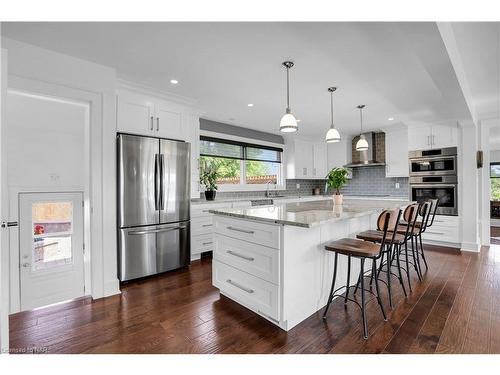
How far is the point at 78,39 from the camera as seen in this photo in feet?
7.22

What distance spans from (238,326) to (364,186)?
5.42 m

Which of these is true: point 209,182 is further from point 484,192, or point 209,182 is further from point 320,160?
point 484,192

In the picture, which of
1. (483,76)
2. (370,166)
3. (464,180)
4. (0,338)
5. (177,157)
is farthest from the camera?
(370,166)

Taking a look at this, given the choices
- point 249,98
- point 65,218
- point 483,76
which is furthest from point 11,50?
point 483,76

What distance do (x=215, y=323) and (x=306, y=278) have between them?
0.83m

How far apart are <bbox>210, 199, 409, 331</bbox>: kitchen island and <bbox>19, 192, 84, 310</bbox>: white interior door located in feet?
5.32

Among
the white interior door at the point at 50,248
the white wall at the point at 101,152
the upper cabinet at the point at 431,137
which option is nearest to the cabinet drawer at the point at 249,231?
the white wall at the point at 101,152

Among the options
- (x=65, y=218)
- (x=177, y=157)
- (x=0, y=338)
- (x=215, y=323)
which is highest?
(x=177, y=157)

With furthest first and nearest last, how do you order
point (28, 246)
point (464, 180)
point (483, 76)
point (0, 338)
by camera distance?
point (464, 180)
point (483, 76)
point (28, 246)
point (0, 338)

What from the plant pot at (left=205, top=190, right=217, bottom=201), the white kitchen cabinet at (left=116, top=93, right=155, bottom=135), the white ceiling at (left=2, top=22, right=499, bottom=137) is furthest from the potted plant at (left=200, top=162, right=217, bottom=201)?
the white kitchen cabinet at (left=116, top=93, right=155, bottom=135)

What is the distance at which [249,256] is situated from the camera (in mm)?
2197

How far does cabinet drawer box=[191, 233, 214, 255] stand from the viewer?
3890 mm

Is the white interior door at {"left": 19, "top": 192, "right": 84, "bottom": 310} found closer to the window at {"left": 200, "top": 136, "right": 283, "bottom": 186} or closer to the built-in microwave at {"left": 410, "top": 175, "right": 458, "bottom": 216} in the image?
the window at {"left": 200, "top": 136, "right": 283, "bottom": 186}
